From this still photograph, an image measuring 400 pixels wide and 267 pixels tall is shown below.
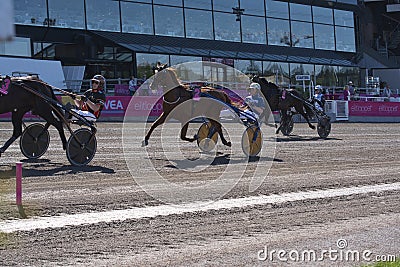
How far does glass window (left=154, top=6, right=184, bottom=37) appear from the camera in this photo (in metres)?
39.1

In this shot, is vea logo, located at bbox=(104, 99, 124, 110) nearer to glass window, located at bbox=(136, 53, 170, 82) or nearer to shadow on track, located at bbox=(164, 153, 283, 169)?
glass window, located at bbox=(136, 53, 170, 82)

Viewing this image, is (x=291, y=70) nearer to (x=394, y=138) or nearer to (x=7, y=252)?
(x=394, y=138)

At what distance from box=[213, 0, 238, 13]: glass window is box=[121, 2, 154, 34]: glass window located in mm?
5665

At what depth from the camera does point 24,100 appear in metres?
12.2

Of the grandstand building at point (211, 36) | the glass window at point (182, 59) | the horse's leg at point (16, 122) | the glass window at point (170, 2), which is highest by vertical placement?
the glass window at point (170, 2)

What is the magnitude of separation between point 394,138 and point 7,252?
20001 millimetres

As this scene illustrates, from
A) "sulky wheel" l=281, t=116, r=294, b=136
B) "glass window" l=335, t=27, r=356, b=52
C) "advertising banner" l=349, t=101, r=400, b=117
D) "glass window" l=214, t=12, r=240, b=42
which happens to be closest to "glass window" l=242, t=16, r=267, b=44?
"glass window" l=214, t=12, r=240, b=42

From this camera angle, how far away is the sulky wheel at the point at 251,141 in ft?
47.4

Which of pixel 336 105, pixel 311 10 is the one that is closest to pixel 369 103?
pixel 336 105

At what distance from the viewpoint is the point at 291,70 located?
45.6 meters

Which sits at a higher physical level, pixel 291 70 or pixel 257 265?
pixel 291 70

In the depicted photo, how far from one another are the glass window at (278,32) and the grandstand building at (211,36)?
77 millimetres

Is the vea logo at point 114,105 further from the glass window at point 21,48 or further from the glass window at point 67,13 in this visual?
the glass window at point 67,13

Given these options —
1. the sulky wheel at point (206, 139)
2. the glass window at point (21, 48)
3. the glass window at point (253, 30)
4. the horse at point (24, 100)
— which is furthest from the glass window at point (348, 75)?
the horse at point (24, 100)
